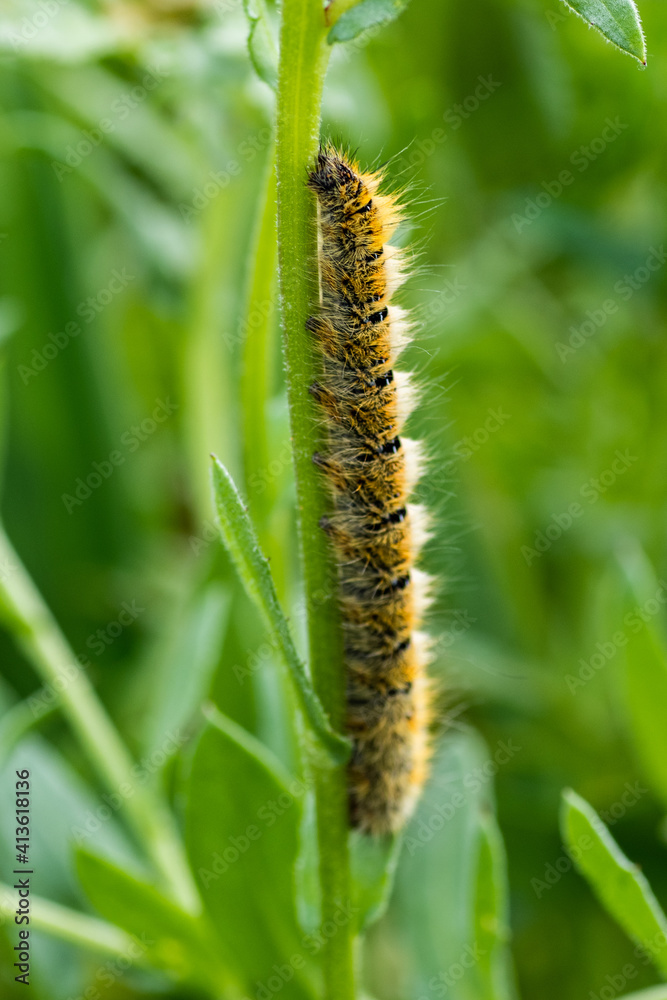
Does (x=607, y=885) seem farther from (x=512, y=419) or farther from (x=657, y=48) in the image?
(x=657, y=48)

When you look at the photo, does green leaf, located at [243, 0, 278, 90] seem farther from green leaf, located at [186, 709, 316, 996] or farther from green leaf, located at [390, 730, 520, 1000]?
green leaf, located at [390, 730, 520, 1000]

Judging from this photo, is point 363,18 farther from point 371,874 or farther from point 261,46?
point 371,874

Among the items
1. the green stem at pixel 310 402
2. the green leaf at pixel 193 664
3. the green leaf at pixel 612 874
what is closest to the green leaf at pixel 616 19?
the green stem at pixel 310 402

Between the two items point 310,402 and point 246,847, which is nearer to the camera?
point 310,402

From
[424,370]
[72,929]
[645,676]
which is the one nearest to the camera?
[72,929]

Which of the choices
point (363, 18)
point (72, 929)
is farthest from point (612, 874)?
point (363, 18)

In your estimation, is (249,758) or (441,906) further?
(441,906)

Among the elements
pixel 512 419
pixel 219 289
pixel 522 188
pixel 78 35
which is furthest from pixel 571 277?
pixel 78 35
